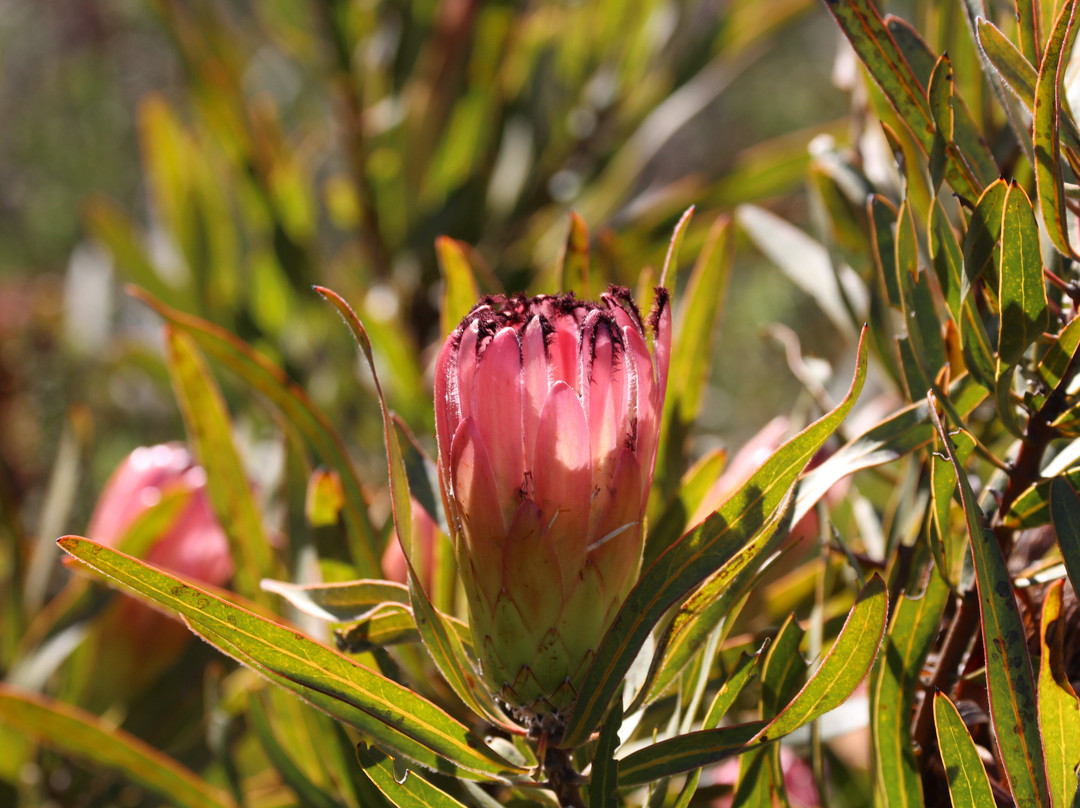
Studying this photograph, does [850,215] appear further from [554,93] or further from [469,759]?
[554,93]

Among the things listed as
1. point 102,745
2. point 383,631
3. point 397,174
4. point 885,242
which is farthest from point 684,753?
point 397,174

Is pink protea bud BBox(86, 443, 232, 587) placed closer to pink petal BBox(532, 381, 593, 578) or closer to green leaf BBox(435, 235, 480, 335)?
green leaf BBox(435, 235, 480, 335)

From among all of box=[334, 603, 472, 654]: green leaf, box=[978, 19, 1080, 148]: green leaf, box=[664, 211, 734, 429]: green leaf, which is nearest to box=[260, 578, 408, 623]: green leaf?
box=[334, 603, 472, 654]: green leaf

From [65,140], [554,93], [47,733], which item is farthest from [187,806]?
[65,140]

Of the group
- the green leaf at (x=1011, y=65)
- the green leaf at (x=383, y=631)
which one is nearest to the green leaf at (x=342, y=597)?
the green leaf at (x=383, y=631)

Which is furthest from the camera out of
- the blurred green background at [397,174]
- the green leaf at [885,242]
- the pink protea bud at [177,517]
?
the blurred green background at [397,174]

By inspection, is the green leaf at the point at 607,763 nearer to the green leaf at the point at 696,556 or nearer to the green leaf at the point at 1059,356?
the green leaf at the point at 696,556

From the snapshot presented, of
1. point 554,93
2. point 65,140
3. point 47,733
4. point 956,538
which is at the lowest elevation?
point 956,538
